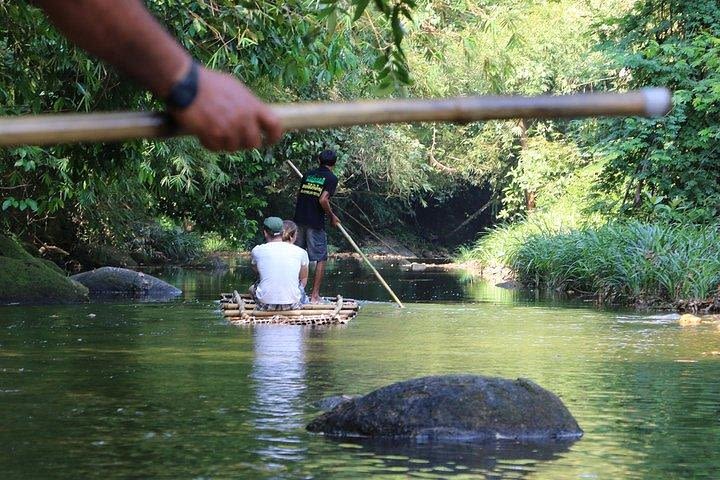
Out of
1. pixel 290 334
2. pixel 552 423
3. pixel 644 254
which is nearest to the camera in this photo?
pixel 552 423

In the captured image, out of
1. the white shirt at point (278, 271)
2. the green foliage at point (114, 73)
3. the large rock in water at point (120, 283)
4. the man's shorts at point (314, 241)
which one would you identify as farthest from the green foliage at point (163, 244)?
the green foliage at point (114, 73)

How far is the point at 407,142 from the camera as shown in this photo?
36.5m

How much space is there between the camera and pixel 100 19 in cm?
254

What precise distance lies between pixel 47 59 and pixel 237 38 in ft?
5.97

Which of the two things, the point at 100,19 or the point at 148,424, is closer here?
the point at 100,19

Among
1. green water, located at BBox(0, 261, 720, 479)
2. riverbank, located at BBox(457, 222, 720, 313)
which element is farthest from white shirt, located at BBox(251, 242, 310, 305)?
riverbank, located at BBox(457, 222, 720, 313)

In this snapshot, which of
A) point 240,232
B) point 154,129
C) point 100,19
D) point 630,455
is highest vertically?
point 240,232

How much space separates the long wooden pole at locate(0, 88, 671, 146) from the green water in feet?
11.5

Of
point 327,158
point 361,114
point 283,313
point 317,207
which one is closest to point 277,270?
point 283,313

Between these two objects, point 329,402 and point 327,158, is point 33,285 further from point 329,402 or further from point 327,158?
point 329,402

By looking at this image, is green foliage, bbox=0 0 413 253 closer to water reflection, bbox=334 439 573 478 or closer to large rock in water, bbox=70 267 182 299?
water reflection, bbox=334 439 573 478

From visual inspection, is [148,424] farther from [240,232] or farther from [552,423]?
[240,232]

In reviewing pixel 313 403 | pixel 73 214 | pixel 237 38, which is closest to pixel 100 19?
pixel 313 403

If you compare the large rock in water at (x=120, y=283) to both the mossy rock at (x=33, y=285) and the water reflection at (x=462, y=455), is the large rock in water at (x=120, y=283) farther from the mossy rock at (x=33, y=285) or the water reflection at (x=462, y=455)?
the water reflection at (x=462, y=455)
